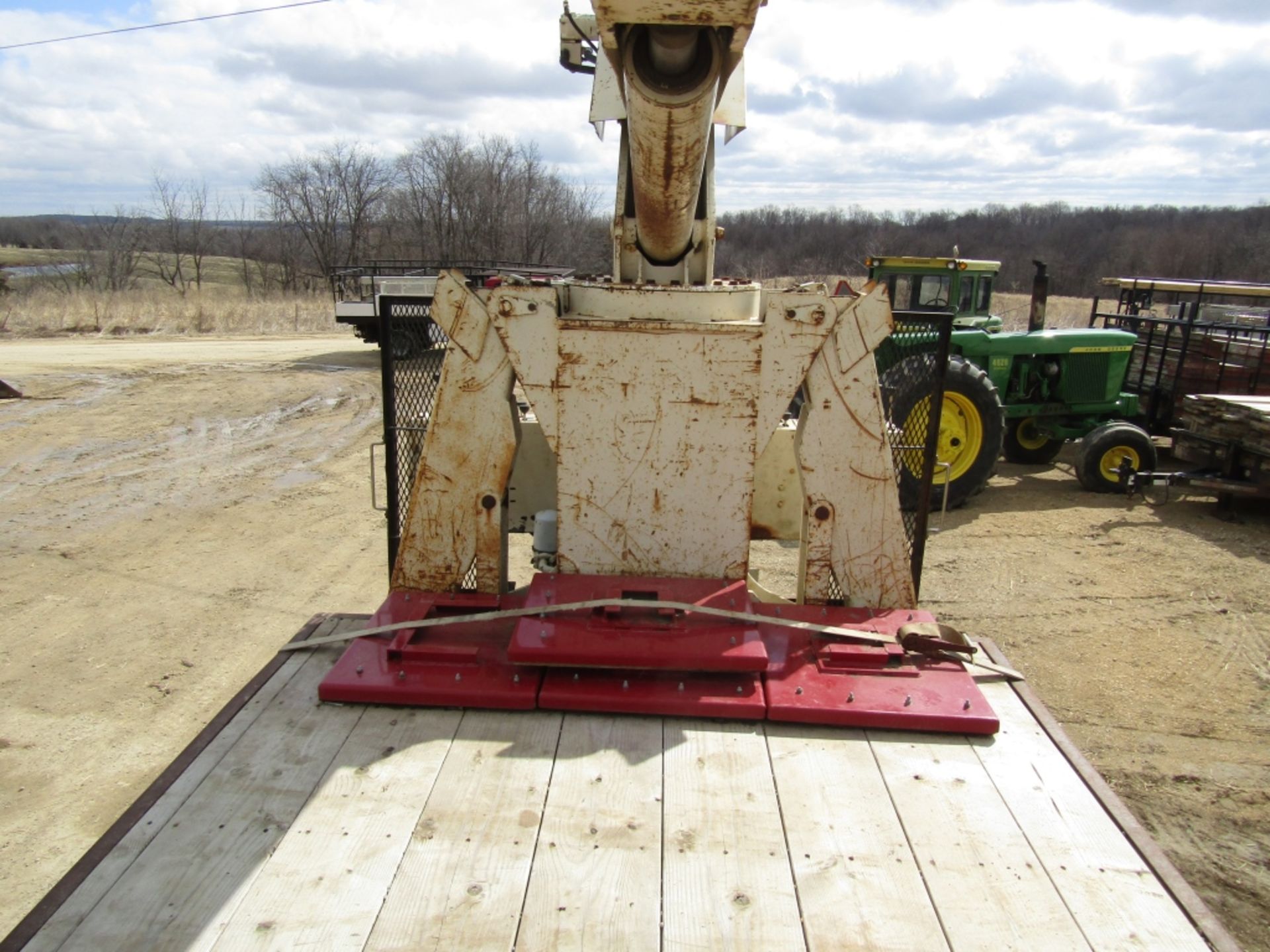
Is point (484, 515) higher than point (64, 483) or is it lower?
higher

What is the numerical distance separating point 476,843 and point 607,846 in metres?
0.30

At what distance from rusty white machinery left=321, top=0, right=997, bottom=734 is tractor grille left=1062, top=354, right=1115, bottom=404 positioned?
25.8 ft

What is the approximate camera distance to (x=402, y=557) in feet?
10.3

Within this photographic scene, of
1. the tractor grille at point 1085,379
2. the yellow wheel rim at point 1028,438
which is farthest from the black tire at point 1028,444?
the tractor grille at point 1085,379

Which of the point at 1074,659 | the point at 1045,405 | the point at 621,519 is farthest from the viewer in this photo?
the point at 1045,405

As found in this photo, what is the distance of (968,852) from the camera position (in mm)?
2129

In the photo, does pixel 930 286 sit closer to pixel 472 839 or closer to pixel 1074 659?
pixel 1074 659

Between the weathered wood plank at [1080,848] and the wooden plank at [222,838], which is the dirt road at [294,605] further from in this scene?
the wooden plank at [222,838]

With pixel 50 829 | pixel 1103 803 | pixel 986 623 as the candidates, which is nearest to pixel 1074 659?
pixel 986 623

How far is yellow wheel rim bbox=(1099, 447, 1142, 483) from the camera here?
9094 mm

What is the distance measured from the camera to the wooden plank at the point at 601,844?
6.15ft

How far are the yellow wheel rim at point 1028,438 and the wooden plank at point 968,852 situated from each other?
28.4ft

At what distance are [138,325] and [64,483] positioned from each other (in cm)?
1336

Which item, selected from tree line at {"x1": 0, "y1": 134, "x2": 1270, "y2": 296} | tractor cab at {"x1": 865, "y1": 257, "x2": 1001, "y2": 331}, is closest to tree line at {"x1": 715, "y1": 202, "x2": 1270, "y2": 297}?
tree line at {"x1": 0, "y1": 134, "x2": 1270, "y2": 296}
